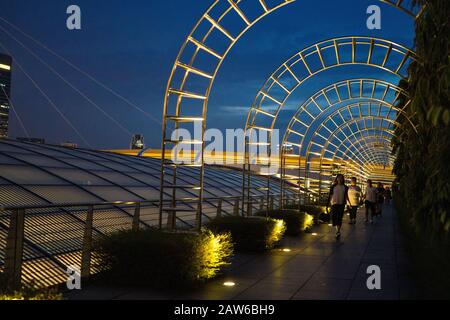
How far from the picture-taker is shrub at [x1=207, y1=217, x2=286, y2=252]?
12.9 m

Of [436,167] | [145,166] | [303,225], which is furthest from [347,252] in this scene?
[145,166]

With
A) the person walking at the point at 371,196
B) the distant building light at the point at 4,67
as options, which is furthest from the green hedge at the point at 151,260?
the distant building light at the point at 4,67

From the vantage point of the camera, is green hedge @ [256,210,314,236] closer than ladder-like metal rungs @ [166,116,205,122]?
No

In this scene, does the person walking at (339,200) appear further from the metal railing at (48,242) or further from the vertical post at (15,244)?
the vertical post at (15,244)

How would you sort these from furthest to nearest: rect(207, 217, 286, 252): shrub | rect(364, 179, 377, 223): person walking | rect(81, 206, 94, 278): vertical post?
rect(364, 179, 377, 223): person walking < rect(207, 217, 286, 252): shrub < rect(81, 206, 94, 278): vertical post

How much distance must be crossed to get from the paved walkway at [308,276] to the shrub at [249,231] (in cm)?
43

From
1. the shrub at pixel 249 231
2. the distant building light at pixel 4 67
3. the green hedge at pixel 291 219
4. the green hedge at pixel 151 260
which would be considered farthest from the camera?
the distant building light at pixel 4 67

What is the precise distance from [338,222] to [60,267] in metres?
10.6

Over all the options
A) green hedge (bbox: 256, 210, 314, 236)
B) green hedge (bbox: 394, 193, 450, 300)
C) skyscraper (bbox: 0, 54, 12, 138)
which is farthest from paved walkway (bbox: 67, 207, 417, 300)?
skyscraper (bbox: 0, 54, 12, 138)

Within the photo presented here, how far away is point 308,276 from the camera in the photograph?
9914 millimetres

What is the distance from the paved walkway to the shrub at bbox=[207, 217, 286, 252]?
1.41 feet

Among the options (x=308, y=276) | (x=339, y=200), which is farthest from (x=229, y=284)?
(x=339, y=200)

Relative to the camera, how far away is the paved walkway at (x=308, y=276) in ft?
26.4

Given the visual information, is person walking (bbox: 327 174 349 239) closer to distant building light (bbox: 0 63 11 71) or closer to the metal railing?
the metal railing
